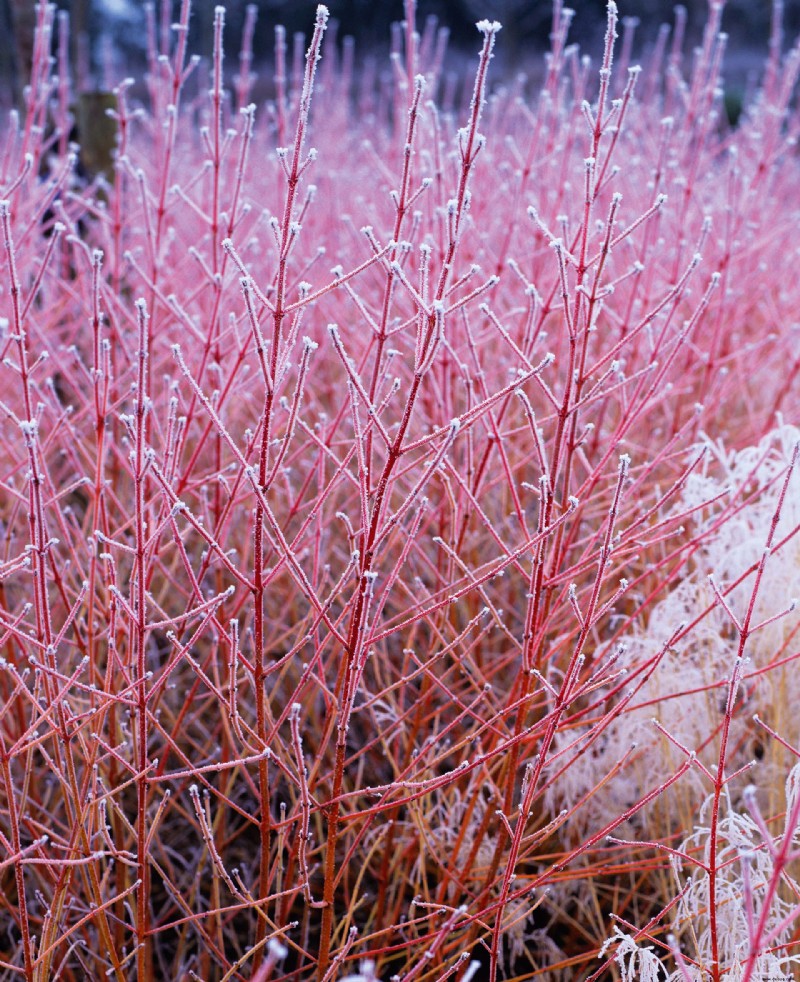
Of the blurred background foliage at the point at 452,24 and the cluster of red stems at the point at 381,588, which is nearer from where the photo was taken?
the cluster of red stems at the point at 381,588

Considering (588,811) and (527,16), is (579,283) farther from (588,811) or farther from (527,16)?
(527,16)

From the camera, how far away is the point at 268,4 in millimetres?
19516

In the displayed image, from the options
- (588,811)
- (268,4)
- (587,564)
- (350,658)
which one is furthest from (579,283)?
(268,4)

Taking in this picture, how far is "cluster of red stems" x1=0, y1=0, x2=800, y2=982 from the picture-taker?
141 centimetres

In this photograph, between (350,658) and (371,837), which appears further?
(371,837)

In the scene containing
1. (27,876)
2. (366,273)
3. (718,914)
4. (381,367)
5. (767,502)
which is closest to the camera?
(381,367)

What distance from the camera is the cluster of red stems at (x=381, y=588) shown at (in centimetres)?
141

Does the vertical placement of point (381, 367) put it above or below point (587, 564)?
above

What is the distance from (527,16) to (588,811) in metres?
19.1

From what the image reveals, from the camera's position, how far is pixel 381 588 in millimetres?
2932

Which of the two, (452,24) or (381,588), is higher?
(452,24)

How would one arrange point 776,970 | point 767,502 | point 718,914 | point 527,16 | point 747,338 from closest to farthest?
point 776,970
point 718,914
point 767,502
point 747,338
point 527,16

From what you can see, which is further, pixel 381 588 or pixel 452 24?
pixel 452 24

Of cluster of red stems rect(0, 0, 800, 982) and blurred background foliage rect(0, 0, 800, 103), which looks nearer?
cluster of red stems rect(0, 0, 800, 982)
